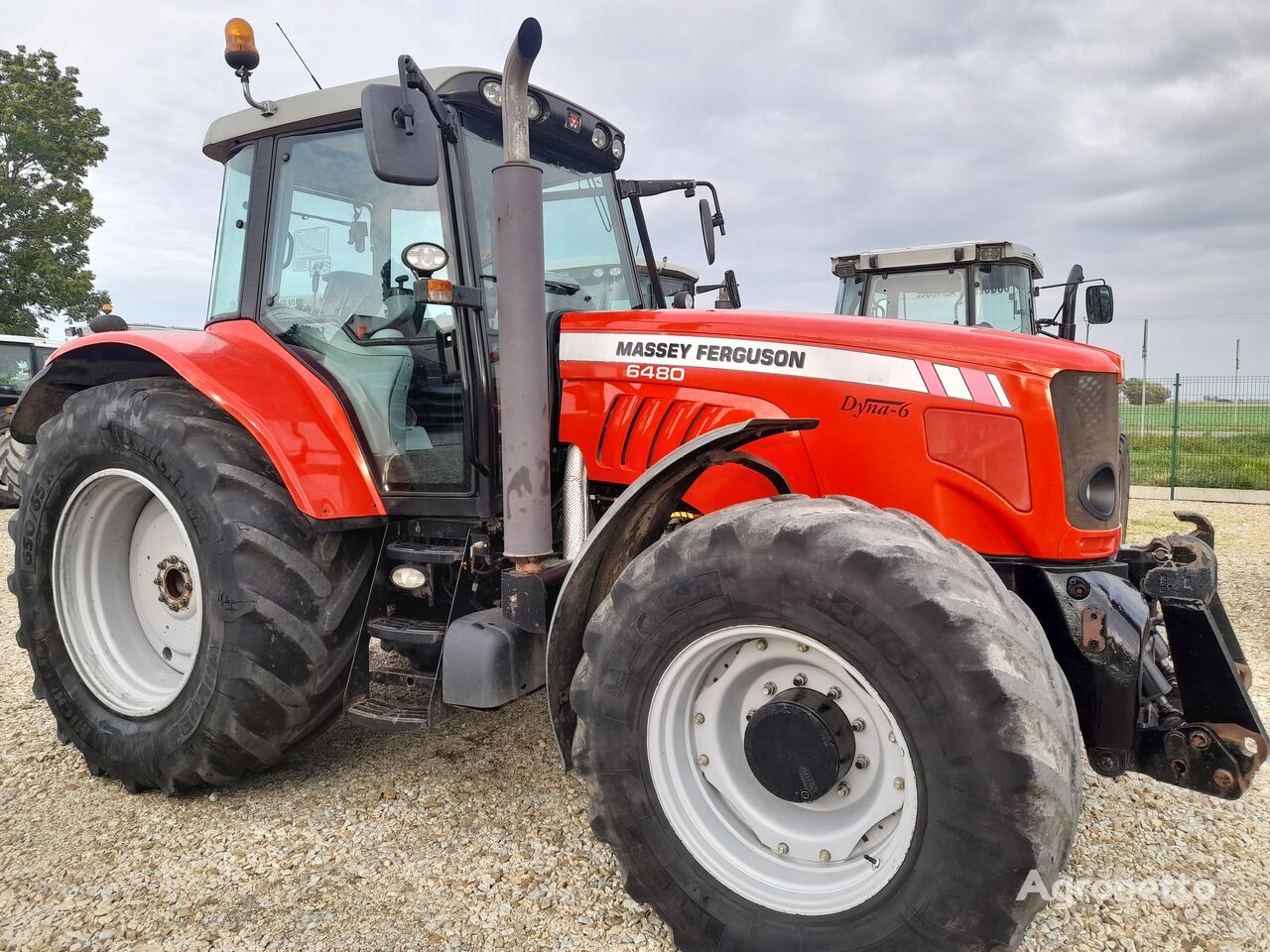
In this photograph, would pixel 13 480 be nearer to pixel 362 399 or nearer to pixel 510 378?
pixel 362 399

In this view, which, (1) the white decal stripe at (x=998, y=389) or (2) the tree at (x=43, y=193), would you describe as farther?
(2) the tree at (x=43, y=193)

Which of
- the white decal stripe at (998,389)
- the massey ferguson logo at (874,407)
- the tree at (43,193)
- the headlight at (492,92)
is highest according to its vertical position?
the tree at (43,193)

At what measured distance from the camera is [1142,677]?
2285mm

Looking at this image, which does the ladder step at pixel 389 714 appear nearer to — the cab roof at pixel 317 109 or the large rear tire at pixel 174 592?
the large rear tire at pixel 174 592

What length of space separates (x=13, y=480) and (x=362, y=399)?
8497 millimetres

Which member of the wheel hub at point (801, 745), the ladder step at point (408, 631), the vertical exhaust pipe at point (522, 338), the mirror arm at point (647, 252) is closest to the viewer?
the wheel hub at point (801, 745)

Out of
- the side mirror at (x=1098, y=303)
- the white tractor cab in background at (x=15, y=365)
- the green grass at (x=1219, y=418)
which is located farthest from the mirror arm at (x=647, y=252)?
the green grass at (x=1219, y=418)

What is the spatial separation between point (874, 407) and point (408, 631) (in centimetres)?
162

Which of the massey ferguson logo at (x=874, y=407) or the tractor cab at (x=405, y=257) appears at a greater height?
the tractor cab at (x=405, y=257)

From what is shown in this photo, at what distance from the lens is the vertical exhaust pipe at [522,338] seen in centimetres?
238

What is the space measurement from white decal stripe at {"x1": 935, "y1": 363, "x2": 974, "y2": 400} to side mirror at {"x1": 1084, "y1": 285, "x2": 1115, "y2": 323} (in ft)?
15.2

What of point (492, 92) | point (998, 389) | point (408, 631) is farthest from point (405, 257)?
point (998, 389)

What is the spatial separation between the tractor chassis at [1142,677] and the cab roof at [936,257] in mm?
5579

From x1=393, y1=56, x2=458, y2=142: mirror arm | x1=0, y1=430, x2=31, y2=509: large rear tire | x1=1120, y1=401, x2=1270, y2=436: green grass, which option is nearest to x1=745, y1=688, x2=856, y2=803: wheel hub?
x1=393, y1=56, x2=458, y2=142: mirror arm
